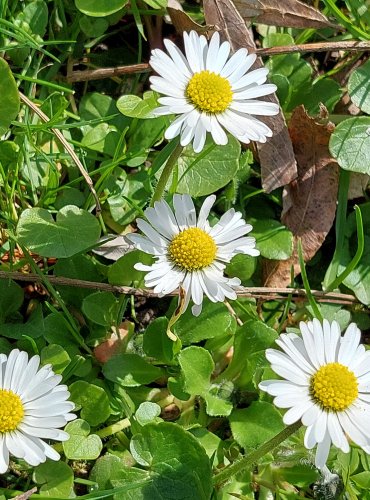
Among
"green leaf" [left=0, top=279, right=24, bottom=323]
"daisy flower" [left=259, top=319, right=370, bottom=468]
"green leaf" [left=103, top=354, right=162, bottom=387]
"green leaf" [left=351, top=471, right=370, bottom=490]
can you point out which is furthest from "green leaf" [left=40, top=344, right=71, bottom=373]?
"green leaf" [left=351, top=471, right=370, bottom=490]

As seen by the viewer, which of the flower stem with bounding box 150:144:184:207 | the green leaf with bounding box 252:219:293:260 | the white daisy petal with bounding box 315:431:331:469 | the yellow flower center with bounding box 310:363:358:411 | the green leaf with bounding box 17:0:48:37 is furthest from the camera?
the green leaf with bounding box 252:219:293:260

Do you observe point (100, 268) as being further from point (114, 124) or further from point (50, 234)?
point (114, 124)

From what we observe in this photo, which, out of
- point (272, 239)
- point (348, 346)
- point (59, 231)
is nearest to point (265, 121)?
point (272, 239)

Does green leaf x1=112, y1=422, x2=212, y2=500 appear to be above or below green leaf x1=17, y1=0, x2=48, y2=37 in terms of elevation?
below

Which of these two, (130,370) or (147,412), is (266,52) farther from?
(147,412)

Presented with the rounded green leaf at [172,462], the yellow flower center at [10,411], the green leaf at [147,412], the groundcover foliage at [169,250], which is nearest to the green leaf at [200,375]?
the groundcover foliage at [169,250]

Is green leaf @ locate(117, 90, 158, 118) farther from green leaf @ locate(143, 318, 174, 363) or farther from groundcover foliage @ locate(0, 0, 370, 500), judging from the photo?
green leaf @ locate(143, 318, 174, 363)
